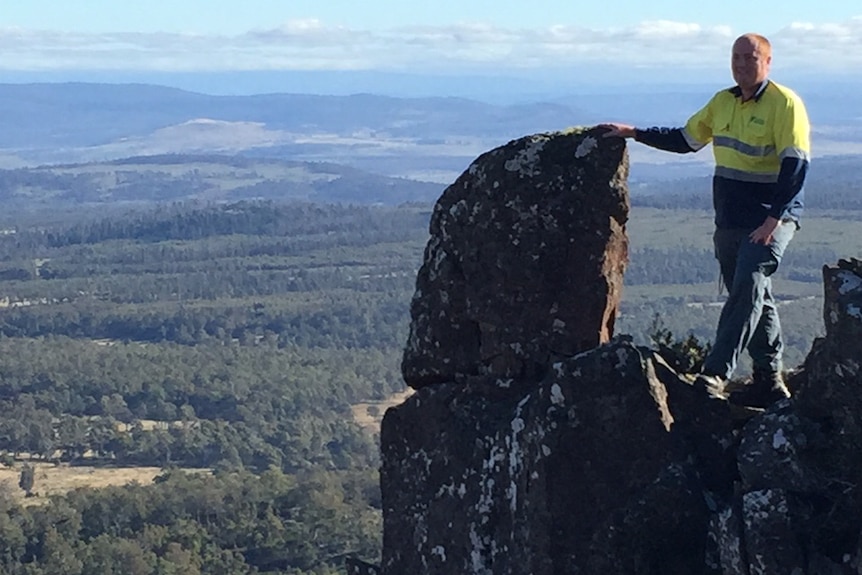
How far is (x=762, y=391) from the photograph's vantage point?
1209 centimetres

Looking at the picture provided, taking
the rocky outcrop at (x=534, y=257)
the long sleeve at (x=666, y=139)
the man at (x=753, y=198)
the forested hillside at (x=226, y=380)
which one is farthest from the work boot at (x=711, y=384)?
the forested hillside at (x=226, y=380)

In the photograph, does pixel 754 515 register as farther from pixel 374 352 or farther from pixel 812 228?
pixel 812 228

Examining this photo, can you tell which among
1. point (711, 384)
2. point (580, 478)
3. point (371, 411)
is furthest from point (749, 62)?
point (371, 411)

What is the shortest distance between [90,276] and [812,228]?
93.6 m

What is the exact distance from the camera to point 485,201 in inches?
509

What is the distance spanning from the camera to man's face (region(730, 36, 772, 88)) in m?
11.7

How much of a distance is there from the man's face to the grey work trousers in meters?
1.28

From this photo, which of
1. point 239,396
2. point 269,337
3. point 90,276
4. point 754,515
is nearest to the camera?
point 754,515

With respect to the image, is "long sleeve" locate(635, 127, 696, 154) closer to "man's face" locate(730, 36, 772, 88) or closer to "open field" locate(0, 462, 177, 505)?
"man's face" locate(730, 36, 772, 88)

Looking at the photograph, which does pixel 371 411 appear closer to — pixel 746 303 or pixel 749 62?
pixel 746 303

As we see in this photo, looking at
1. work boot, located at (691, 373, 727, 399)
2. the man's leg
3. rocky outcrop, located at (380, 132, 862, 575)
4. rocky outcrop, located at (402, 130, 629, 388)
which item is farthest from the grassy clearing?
work boot, located at (691, 373, 727, 399)

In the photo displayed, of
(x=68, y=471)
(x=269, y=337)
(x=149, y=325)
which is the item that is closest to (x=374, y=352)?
(x=269, y=337)

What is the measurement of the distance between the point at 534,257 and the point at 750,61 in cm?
261

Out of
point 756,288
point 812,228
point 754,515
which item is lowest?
point 812,228
